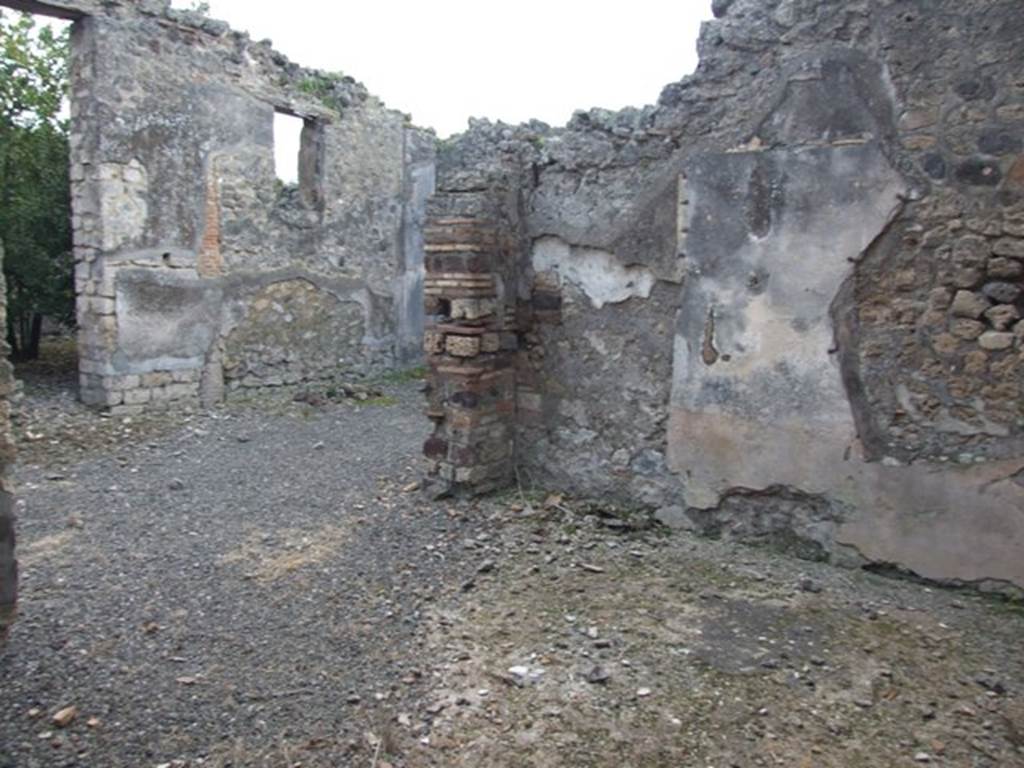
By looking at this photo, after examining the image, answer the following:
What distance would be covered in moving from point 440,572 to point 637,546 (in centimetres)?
109

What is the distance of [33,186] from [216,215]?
218 cm

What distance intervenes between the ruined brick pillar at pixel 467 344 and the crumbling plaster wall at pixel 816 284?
0.43 metres

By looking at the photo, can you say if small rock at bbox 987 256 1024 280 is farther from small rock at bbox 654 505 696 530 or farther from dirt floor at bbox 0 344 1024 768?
small rock at bbox 654 505 696 530

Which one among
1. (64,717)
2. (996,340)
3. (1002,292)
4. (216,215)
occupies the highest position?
(216,215)

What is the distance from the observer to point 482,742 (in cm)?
260

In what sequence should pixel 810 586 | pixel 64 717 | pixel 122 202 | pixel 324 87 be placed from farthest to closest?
pixel 324 87, pixel 122 202, pixel 810 586, pixel 64 717

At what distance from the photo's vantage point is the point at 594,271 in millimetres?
4758

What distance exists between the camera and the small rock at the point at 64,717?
2684mm

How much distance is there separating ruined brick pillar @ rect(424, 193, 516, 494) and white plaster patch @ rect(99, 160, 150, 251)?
3721 mm

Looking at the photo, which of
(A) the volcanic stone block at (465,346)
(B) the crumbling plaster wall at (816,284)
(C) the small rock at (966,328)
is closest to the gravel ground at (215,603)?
(A) the volcanic stone block at (465,346)

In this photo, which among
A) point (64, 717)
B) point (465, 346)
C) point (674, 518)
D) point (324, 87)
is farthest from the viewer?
point (324, 87)

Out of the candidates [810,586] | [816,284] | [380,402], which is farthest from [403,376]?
[810,586]

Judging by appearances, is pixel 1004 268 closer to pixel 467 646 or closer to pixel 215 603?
pixel 467 646

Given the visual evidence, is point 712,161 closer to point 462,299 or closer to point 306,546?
point 462,299
